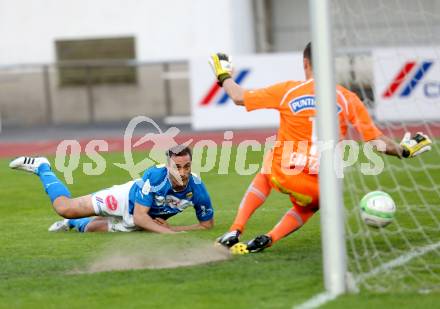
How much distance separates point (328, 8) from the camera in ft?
21.9

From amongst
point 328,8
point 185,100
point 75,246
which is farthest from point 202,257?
point 185,100

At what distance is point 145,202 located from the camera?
29.6 feet

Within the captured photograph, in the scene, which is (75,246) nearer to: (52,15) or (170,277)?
(170,277)

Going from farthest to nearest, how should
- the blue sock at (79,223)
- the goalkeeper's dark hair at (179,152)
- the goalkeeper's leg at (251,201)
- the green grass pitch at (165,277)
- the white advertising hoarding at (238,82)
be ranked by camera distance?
1. the white advertising hoarding at (238,82)
2. the blue sock at (79,223)
3. the goalkeeper's dark hair at (179,152)
4. the goalkeeper's leg at (251,201)
5. the green grass pitch at (165,277)

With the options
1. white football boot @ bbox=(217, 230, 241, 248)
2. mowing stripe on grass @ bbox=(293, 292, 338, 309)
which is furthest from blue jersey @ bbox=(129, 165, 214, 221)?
mowing stripe on grass @ bbox=(293, 292, 338, 309)

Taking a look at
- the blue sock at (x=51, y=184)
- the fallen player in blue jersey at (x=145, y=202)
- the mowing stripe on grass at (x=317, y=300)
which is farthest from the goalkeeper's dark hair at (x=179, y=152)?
the mowing stripe on grass at (x=317, y=300)

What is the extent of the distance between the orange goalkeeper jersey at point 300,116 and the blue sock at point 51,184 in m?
2.32

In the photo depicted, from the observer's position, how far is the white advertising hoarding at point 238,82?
785 inches

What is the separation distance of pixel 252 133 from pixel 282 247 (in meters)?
11.1

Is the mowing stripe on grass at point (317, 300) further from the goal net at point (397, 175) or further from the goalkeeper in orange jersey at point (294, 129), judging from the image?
the goalkeeper in orange jersey at point (294, 129)

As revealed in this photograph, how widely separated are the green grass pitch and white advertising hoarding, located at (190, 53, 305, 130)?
961cm

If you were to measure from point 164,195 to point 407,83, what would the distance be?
992cm

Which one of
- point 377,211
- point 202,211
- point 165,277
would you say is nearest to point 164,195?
point 202,211

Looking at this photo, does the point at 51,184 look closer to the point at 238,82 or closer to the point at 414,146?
the point at 414,146
